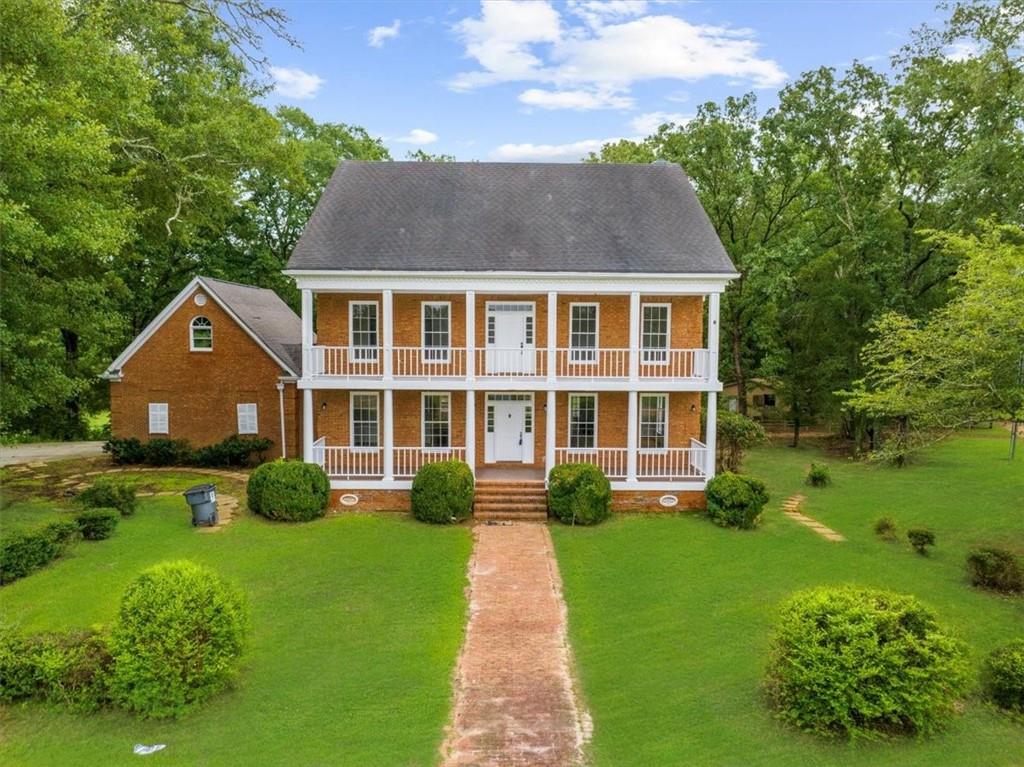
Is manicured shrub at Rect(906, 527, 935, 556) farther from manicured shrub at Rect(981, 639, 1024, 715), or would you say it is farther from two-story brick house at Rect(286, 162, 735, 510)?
manicured shrub at Rect(981, 639, 1024, 715)

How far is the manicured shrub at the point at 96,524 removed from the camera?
47.1ft

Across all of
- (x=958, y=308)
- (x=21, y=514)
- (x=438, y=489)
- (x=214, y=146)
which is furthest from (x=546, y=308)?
(x=21, y=514)

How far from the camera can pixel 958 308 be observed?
41.3 ft

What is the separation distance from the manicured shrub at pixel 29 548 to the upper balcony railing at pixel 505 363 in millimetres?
7043

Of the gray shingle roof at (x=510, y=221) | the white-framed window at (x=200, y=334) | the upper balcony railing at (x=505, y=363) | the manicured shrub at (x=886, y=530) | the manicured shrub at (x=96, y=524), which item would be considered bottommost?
the manicured shrub at (x=886, y=530)

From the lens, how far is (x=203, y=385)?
23359 millimetres

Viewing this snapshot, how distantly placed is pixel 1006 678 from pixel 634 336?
11.7 meters

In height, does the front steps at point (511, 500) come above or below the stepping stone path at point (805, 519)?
above

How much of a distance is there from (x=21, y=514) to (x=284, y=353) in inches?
382

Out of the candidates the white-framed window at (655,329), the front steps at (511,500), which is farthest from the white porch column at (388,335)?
the white-framed window at (655,329)

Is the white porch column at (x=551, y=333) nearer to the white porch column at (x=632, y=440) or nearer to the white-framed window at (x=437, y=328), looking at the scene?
the white porch column at (x=632, y=440)

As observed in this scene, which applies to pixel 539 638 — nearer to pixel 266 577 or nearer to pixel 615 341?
pixel 266 577

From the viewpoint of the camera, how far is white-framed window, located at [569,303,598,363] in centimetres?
1931

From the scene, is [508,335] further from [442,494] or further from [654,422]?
[442,494]
